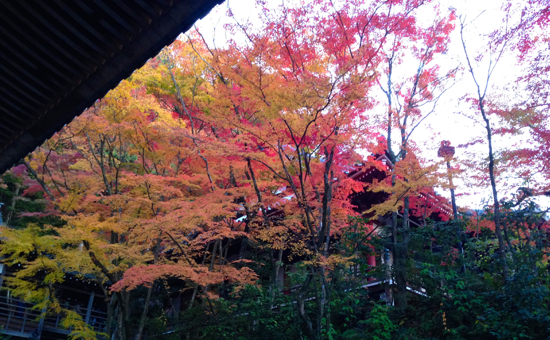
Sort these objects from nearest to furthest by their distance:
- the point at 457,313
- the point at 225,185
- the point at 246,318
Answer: the point at 457,313, the point at 246,318, the point at 225,185

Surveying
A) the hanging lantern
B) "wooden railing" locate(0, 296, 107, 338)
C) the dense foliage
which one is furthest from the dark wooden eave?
"wooden railing" locate(0, 296, 107, 338)

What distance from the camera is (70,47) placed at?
3365 millimetres

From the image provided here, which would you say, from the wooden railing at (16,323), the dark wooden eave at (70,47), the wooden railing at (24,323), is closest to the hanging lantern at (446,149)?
the dark wooden eave at (70,47)

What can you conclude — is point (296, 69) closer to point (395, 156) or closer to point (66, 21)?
point (395, 156)

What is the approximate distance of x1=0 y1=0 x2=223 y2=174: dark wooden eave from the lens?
308 cm

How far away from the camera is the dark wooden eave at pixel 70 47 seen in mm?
3082

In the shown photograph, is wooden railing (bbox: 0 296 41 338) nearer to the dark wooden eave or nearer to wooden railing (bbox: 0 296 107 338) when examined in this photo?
wooden railing (bbox: 0 296 107 338)

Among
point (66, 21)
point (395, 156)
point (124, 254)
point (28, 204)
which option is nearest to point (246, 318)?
point (124, 254)

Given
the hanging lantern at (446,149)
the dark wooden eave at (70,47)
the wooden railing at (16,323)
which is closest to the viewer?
the dark wooden eave at (70,47)

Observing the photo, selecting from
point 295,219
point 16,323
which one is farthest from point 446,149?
point 16,323

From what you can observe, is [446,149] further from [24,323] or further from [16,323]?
[16,323]

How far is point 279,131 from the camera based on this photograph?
1009 centimetres

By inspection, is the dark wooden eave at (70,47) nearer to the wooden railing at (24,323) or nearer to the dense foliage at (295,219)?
the dense foliage at (295,219)

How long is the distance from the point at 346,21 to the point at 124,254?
9.04 meters
